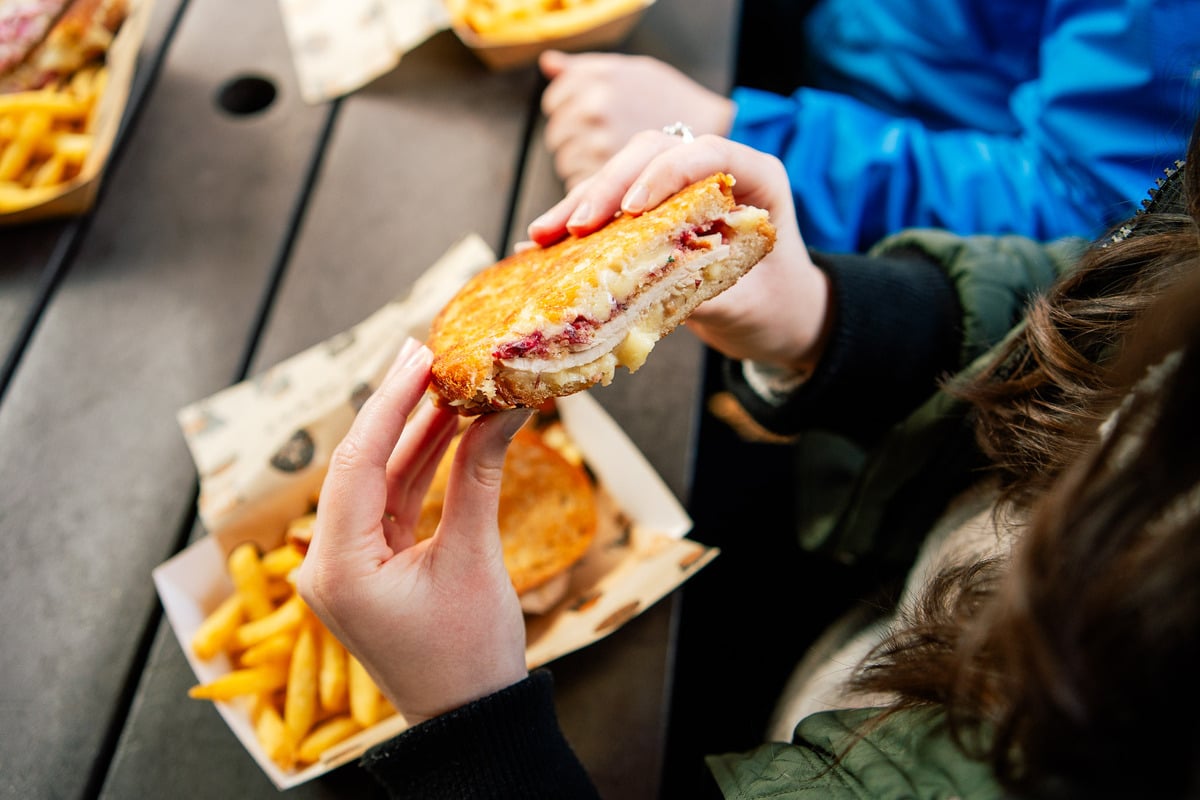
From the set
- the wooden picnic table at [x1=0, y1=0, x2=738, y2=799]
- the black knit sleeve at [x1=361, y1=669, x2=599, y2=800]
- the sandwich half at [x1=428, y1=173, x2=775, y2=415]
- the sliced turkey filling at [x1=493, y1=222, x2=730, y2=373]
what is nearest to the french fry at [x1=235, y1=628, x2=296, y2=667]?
the wooden picnic table at [x1=0, y1=0, x2=738, y2=799]

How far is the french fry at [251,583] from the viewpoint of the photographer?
1108mm

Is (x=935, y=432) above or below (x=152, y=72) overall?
below

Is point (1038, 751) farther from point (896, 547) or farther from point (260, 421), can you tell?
point (260, 421)

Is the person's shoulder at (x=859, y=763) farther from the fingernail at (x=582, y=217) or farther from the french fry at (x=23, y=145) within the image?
the french fry at (x=23, y=145)

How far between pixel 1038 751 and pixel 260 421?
1125 mm

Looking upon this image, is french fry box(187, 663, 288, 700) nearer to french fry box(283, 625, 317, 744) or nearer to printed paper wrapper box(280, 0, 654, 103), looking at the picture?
french fry box(283, 625, 317, 744)

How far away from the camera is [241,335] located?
4.54 feet

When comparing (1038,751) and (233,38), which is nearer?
(1038,751)

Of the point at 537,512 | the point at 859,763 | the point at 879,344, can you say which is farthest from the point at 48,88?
the point at 859,763

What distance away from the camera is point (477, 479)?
2.86ft

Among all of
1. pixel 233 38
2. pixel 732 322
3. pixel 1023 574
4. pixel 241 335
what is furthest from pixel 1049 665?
pixel 233 38

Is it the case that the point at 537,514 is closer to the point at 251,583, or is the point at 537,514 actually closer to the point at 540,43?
the point at 251,583

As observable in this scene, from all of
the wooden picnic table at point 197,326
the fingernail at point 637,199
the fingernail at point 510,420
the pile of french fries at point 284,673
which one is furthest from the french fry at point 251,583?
the fingernail at point 637,199

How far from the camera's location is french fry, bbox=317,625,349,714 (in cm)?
105
